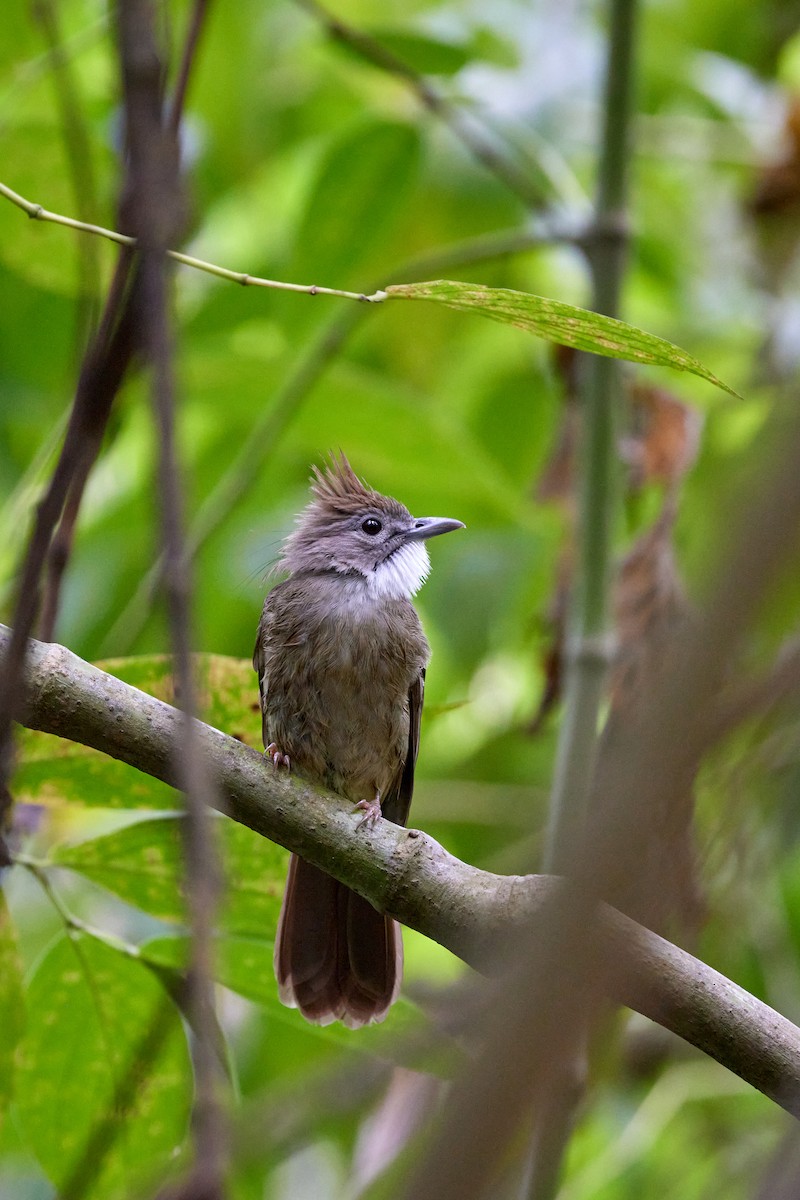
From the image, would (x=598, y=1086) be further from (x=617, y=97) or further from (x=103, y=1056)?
(x=617, y=97)

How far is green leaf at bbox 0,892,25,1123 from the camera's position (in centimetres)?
252

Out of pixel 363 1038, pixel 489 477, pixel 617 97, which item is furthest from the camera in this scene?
pixel 489 477

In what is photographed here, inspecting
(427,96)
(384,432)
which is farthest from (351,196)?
(384,432)

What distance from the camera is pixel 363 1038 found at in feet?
9.50

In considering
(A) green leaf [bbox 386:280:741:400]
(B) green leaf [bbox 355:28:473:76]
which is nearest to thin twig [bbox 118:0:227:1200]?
(A) green leaf [bbox 386:280:741:400]

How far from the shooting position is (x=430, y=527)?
13.9ft

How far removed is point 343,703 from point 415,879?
166 cm

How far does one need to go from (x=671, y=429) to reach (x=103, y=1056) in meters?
2.42

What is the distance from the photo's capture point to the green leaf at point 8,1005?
252 cm

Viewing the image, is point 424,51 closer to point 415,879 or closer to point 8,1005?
point 415,879

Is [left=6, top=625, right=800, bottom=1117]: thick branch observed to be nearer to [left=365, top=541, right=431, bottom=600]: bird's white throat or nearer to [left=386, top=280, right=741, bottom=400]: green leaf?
[left=386, top=280, right=741, bottom=400]: green leaf

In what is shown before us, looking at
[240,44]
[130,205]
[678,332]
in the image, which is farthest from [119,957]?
[240,44]

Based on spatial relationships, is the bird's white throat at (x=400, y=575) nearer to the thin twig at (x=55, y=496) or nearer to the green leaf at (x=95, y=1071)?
the green leaf at (x=95, y=1071)

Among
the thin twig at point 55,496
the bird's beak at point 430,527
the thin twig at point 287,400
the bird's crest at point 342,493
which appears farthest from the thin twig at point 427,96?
the thin twig at point 55,496
